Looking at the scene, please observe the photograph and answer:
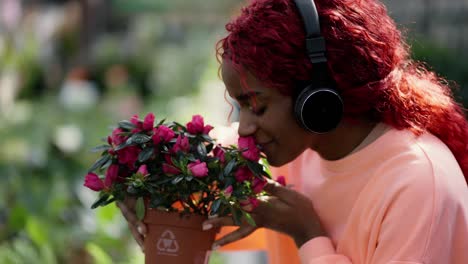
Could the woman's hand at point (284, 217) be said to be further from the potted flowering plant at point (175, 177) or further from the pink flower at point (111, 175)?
the pink flower at point (111, 175)

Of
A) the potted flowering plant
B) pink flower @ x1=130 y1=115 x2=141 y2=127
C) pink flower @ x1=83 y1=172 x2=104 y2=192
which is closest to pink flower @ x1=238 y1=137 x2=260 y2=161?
the potted flowering plant

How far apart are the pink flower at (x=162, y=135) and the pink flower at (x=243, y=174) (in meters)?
0.22

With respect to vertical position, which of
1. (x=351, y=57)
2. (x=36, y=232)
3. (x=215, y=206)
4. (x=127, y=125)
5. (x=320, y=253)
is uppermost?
(x=351, y=57)

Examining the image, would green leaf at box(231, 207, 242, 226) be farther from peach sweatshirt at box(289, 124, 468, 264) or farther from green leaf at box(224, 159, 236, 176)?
peach sweatshirt at box(289, 124, 468, 264)

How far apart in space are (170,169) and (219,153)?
6.1 inches

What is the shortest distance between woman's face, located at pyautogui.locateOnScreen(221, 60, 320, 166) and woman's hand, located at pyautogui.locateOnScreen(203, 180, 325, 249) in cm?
16

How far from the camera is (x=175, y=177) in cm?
277

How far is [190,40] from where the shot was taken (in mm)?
13562

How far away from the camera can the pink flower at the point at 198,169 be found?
108 inches

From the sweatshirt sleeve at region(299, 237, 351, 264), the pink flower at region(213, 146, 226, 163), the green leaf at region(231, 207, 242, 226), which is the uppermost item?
the pink flower at region(213, 146, 226, 163)

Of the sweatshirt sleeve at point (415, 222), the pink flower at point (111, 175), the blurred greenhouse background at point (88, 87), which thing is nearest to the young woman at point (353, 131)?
the sweatshirt sleeve at point (415, 222)

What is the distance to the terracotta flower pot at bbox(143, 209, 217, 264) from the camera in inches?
112

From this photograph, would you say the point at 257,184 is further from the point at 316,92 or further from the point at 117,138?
the point at 117,138

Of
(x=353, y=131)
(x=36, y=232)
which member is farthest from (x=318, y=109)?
(x=36, y=232)
